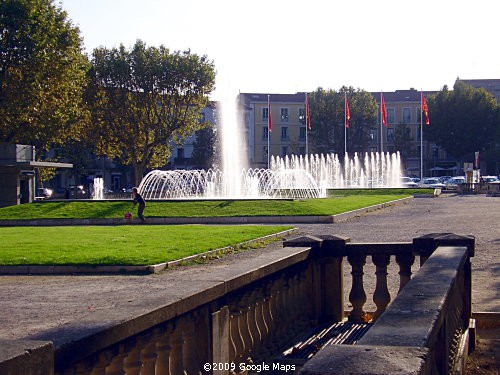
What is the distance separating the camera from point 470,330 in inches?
306

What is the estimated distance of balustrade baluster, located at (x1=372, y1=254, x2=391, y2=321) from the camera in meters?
8.38

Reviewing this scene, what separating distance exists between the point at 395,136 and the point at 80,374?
9693 cm

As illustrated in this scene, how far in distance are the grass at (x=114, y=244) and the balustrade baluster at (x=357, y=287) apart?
26.9 ft

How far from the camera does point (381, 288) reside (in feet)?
27.6

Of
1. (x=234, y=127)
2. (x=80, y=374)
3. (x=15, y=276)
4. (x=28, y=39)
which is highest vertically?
(x=28, y=39)

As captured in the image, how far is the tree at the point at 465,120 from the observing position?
89.9m

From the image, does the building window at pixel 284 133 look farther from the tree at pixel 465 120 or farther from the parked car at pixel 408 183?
the parked car at pixel 408 183

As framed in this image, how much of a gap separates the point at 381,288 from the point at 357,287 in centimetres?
34

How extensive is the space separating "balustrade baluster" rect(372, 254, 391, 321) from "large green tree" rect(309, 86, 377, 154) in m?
85.0

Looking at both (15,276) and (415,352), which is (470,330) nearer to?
(415,352)

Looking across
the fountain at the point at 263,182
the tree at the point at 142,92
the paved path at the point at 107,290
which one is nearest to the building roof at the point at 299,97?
the fountain at the point at 263,182

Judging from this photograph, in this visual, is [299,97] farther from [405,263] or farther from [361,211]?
[405,263]

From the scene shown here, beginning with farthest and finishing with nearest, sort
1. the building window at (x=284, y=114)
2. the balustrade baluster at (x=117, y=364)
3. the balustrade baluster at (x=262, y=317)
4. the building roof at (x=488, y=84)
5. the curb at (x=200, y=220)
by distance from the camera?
the building roof at (x=488, y=84), the building window at (x=284, y=114), the curb at (x=200, y=220), the balustrade baluster at (x=262, y=317), the balustrade baluster at (x=117, y=364)

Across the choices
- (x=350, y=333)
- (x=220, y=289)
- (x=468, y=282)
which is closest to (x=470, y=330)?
(x=468, y=282)
